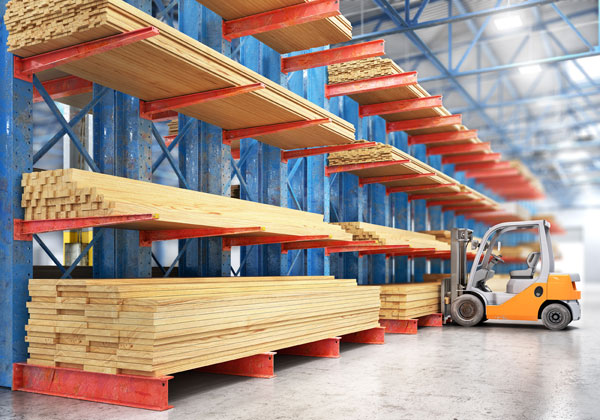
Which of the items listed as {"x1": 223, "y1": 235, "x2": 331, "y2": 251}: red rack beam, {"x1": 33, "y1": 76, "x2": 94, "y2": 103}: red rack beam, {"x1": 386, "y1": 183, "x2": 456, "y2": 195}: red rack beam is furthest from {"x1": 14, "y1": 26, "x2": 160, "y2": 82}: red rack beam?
{"x1": 386, "y1": 183, "x2": 456, "y2": 195}: red rack beam

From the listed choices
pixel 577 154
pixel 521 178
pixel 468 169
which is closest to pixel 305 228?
pixel 468 169

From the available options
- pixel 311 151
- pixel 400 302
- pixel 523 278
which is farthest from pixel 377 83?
pixel 523 278

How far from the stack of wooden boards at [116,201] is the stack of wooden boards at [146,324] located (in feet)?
2.02

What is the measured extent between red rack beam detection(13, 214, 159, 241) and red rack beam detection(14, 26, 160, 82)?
4.38 feet

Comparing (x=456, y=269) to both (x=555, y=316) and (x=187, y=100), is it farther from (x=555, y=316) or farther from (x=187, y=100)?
(x=187, y=100)

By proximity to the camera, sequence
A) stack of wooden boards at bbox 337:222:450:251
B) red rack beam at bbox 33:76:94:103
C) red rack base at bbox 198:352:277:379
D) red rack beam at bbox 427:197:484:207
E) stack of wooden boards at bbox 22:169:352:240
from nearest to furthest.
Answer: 1. stack of wooden boards at bbox 22:169:352:240
2. red rack base at bbox 198:352:277:379
3. red rack beam at bbox 33:76:94:103
4. stack of wooden boards at bbox 337:222:450:251
5. red rack beam at bbox 427:197:484:207

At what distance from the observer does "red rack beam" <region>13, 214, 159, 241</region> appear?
16.2 ft

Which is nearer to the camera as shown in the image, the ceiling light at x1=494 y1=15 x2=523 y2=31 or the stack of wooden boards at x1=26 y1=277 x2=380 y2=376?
the stack of wooden boards at x1=26 y1=277 x2=380 y2=376

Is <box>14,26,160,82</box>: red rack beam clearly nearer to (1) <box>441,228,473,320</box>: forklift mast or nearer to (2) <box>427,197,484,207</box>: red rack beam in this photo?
(1) <box>441,228,473,320</box>: forklift mast

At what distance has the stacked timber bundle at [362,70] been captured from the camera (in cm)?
1070

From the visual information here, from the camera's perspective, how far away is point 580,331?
1140 centimetres

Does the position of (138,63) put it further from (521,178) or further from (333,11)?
(521,178)

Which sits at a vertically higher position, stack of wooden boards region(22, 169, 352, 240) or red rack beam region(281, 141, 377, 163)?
red rack beam region(281, 141, 377, 163)

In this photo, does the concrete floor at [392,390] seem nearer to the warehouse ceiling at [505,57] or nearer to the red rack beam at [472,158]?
the warehouse ceiling at [505,57]
